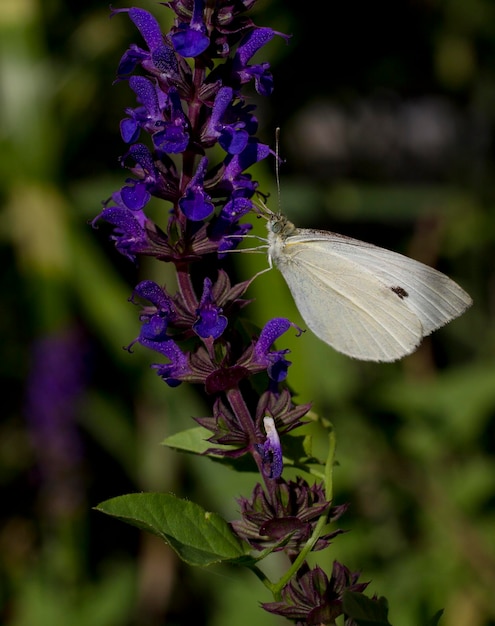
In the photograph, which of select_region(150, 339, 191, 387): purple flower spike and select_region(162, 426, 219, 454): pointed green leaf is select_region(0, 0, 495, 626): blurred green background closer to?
select_region(162, 426, 219, 454): pointed green leaf

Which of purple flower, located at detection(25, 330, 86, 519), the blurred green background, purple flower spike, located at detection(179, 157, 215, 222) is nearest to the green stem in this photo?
purple flower spike, located at detection(179, 157, 215, 222)

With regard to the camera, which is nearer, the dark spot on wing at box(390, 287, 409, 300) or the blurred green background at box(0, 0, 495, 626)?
the dark spot on wing at box(390, 287, 409, 300)

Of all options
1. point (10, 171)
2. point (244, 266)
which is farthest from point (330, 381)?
point (10, 171)

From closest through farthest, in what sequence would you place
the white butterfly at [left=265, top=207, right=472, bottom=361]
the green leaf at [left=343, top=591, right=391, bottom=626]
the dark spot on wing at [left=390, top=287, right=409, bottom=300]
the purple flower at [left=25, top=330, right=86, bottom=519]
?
the green leaf at [left=343, top=591, right=391, bottom=626] < the white butterfly at [left=265, top=207, right=472, bottom=361] < the dark spot on wing at [left=390, top=287, right=409, bottom=300] < the purple flower at [left=25, top=330, right=86, bottom=519]

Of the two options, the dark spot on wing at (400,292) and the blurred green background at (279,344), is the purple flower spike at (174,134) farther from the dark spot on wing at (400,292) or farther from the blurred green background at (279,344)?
the blurred green background at (279,344)

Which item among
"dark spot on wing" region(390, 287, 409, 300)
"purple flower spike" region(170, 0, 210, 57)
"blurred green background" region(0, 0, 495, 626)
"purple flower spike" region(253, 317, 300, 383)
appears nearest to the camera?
"purple flower spike" region(170, 0, 210, 57)

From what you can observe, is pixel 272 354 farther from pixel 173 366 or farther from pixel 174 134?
pixel 174 134

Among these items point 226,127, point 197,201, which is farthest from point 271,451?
point 226,127
